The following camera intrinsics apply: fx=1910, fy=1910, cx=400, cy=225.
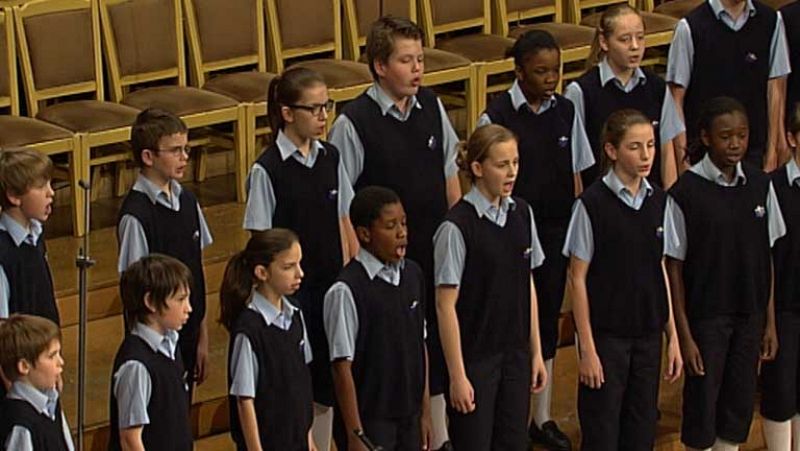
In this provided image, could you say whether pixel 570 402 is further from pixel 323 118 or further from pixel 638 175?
pixel 323 118

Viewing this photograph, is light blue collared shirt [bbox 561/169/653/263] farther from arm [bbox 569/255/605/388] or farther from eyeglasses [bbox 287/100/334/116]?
eyeglasses [bbox 287/100/334/116]

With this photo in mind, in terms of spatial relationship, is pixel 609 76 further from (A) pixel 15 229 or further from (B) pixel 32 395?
(B) pixel 32 395

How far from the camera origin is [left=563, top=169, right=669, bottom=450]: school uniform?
5406mm

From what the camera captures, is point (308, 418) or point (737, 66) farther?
point (737, 66)

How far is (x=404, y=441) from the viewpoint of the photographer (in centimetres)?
517

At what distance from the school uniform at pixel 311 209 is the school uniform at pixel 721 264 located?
3.20ft

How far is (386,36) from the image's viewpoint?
5465 millimetres

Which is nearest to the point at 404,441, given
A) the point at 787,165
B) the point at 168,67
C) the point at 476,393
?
the point at 476,393

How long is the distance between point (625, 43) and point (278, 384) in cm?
172

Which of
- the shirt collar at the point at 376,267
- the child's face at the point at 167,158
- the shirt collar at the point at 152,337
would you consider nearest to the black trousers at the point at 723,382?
the shirt collar at the point at 376,267

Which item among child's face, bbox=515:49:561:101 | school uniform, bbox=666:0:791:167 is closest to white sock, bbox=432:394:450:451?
child's face, bbox=515:49:561:101

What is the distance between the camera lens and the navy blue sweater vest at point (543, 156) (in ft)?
18.9

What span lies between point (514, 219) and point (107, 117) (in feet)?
6.37

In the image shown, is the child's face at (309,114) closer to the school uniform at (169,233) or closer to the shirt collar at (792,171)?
the school uniform at (169,233)
